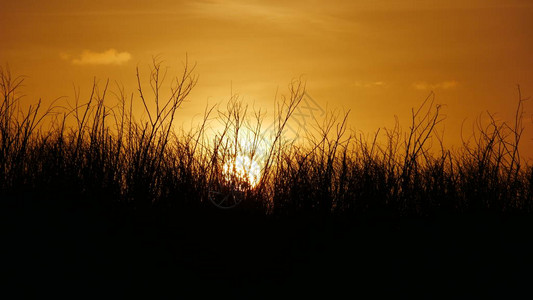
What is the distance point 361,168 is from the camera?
586cm

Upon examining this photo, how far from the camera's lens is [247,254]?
4.60 m

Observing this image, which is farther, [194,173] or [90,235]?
[194,173]

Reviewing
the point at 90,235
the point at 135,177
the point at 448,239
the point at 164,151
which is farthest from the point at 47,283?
the point at 448,239

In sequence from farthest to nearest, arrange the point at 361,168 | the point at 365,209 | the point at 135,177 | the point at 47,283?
the point at 361,168 → the point at 365,209 → the point at 135,177 → the point at 47,283

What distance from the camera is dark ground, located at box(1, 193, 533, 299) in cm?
397

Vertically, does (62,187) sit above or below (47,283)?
above

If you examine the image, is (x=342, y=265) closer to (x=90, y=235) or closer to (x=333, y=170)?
(x=333, y=170)

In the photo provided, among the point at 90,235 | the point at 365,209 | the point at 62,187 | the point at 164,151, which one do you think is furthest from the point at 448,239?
the point at 62,187

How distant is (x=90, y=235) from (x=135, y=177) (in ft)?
2.52

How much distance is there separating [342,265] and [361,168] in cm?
161

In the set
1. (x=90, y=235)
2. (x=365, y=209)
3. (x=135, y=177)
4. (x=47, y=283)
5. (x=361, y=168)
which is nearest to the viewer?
(x=47, y=283)

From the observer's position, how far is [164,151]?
5.30 metres

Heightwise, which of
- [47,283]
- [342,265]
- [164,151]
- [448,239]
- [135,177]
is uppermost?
[164,151]

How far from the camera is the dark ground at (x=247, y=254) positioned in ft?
13.0
